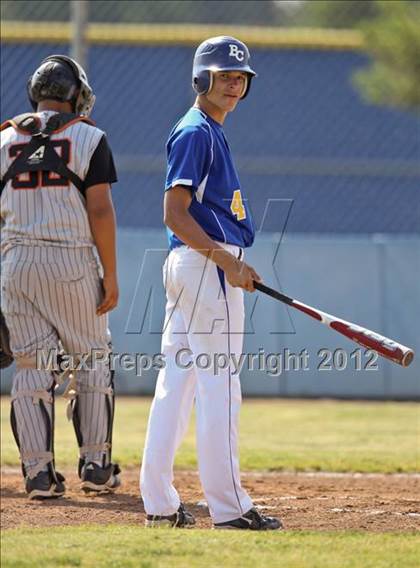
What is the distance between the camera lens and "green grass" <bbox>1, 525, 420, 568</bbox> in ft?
13.2

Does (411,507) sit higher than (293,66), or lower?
lower

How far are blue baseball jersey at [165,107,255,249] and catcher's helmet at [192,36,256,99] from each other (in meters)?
0.12

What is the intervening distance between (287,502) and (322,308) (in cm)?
667

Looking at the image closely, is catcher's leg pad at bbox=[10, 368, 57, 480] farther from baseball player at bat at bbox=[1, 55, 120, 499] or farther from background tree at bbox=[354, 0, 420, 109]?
background tree at bbox=[354, 0, 420, 109]

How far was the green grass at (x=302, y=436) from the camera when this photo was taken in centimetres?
788

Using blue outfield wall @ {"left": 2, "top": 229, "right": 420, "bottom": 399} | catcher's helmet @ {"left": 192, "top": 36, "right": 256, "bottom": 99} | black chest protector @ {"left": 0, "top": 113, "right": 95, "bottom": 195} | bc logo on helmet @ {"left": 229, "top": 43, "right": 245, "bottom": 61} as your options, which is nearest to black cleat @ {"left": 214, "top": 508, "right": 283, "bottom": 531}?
catcher's helmet @ {"left": 192, "top": 36, "right": 256, "bottom": 99}

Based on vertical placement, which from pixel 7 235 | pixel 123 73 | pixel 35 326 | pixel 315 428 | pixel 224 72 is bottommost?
pixel 315 428

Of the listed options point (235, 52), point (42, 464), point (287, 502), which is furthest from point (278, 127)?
point (235, 52)

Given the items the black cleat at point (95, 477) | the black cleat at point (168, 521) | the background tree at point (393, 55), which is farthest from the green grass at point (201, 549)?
the background tree at point (393, 55)

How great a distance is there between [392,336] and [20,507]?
7.30 metres

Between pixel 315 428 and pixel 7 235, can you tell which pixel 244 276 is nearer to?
pixel 7 235

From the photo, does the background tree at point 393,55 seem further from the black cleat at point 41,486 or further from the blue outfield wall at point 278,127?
the black cleat at point 41,486

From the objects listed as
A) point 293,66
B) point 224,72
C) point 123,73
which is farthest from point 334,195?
point 224,72

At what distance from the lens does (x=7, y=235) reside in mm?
6148
